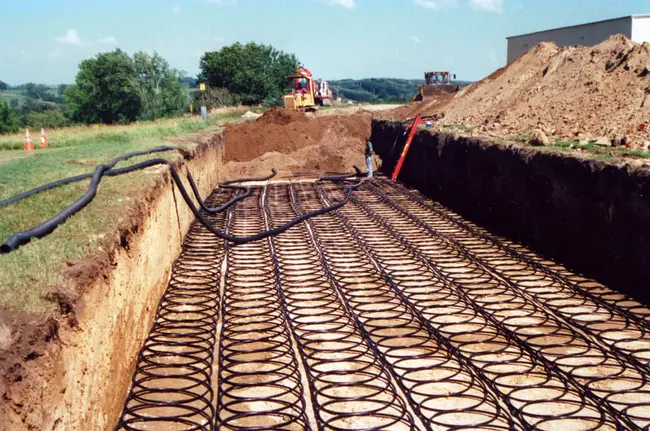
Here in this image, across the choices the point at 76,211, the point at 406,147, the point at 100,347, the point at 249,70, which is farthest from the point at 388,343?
the point at 249,70

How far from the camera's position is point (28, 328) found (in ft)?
9.04

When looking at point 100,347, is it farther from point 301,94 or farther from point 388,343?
point 301,94

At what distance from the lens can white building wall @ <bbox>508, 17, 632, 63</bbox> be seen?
23.0 metres

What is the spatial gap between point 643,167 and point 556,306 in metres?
1.65

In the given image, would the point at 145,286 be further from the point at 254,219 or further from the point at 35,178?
the point at 254,219

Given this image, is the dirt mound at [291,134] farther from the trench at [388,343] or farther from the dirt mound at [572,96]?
the trench at [388,343]

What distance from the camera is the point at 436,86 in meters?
32.4

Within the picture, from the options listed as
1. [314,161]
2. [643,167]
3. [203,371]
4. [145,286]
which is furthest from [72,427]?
[314,161]

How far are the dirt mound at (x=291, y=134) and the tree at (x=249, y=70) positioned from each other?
43.8 metres

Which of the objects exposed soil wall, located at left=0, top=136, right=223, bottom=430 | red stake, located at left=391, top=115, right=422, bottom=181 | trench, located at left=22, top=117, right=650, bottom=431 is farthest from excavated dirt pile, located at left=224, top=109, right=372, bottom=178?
exposed soil wall, located at left=0, top=136, right=223, bottom=430

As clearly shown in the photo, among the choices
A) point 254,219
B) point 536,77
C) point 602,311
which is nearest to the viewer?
point 602,311

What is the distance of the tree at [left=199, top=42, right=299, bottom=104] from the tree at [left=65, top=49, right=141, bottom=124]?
39.6 ft

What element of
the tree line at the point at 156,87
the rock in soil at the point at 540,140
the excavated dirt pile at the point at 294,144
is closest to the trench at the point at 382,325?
the rock in soil at the point at 540,140

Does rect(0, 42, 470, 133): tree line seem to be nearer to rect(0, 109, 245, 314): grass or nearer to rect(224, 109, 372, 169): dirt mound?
rect(224, 109, 372, 169): dirt mound
